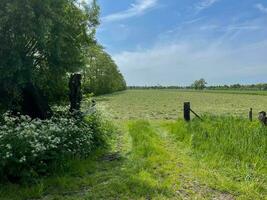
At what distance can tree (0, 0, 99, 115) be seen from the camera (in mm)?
10758

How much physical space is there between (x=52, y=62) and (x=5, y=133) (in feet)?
16.7

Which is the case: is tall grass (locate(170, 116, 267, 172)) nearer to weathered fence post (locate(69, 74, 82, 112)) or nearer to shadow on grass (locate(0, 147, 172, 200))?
shadow on grass (locate(0, 147, 172, 200))

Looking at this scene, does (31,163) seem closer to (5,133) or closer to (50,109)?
(5,133)

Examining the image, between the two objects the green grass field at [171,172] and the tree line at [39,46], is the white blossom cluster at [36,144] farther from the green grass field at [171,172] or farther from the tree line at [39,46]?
the tree line at [39,46]

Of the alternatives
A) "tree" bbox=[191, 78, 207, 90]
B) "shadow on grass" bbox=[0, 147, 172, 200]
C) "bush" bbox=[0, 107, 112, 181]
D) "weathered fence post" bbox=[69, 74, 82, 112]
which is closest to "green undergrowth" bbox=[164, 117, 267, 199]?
"shadow on grass" bbox=[0, 147, 172, 200]

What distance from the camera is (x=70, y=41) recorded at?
12734mm

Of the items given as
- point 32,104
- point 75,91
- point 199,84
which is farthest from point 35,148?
point 199,84

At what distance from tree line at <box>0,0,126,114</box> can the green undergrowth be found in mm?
4965

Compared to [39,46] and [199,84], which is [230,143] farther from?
[199,84]

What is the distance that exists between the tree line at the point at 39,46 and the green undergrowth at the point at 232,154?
195 inches

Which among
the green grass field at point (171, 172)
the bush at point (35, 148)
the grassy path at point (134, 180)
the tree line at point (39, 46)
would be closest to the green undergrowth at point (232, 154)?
the green grass field at point (171, 172)

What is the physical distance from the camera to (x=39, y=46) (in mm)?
11820

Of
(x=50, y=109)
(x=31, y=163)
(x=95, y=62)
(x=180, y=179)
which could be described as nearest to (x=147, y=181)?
(x=180, y=179)

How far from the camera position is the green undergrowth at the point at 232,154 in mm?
7465
